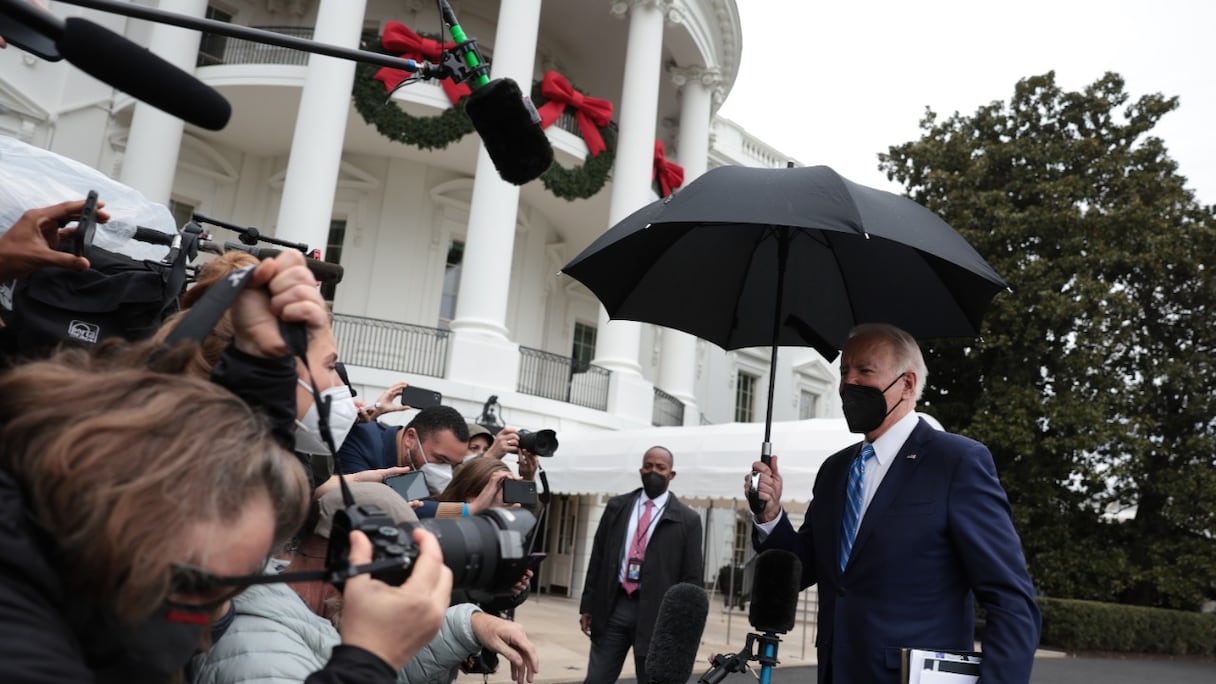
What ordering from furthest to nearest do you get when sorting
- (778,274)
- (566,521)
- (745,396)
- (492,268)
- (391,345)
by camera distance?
1. (745,396)
2. (566,521)
3. (391,345)
4. (492,268)
5. (778,274)

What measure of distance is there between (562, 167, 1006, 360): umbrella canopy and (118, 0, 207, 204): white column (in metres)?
14.7

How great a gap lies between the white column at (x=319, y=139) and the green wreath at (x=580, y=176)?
381 centimetres

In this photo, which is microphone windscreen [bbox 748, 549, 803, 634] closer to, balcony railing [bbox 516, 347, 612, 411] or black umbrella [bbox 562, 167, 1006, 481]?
black umbrella [bbox 562, 167, 1006, 481]

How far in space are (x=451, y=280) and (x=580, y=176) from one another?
169 inches

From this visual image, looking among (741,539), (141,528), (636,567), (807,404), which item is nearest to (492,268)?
(636,567)

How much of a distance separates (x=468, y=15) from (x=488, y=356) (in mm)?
8591

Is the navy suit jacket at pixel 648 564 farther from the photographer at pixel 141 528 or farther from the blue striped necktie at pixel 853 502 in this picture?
the photographer at pixel 141 528

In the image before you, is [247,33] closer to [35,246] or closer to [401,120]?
[35,246]

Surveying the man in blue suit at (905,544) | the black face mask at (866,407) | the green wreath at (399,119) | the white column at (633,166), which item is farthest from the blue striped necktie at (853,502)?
the white column at (633,166)

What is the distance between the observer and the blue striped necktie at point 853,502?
314 centimetres

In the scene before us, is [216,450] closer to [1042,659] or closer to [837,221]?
[837,221]

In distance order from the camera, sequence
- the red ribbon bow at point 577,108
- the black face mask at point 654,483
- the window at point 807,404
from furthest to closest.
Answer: the window at point 807,404 → the red ribbon bow at point 577,108 → the black face mask at point 654,483

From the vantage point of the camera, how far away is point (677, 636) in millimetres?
3588

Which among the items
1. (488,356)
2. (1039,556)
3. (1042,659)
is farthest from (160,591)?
(1039,556)
